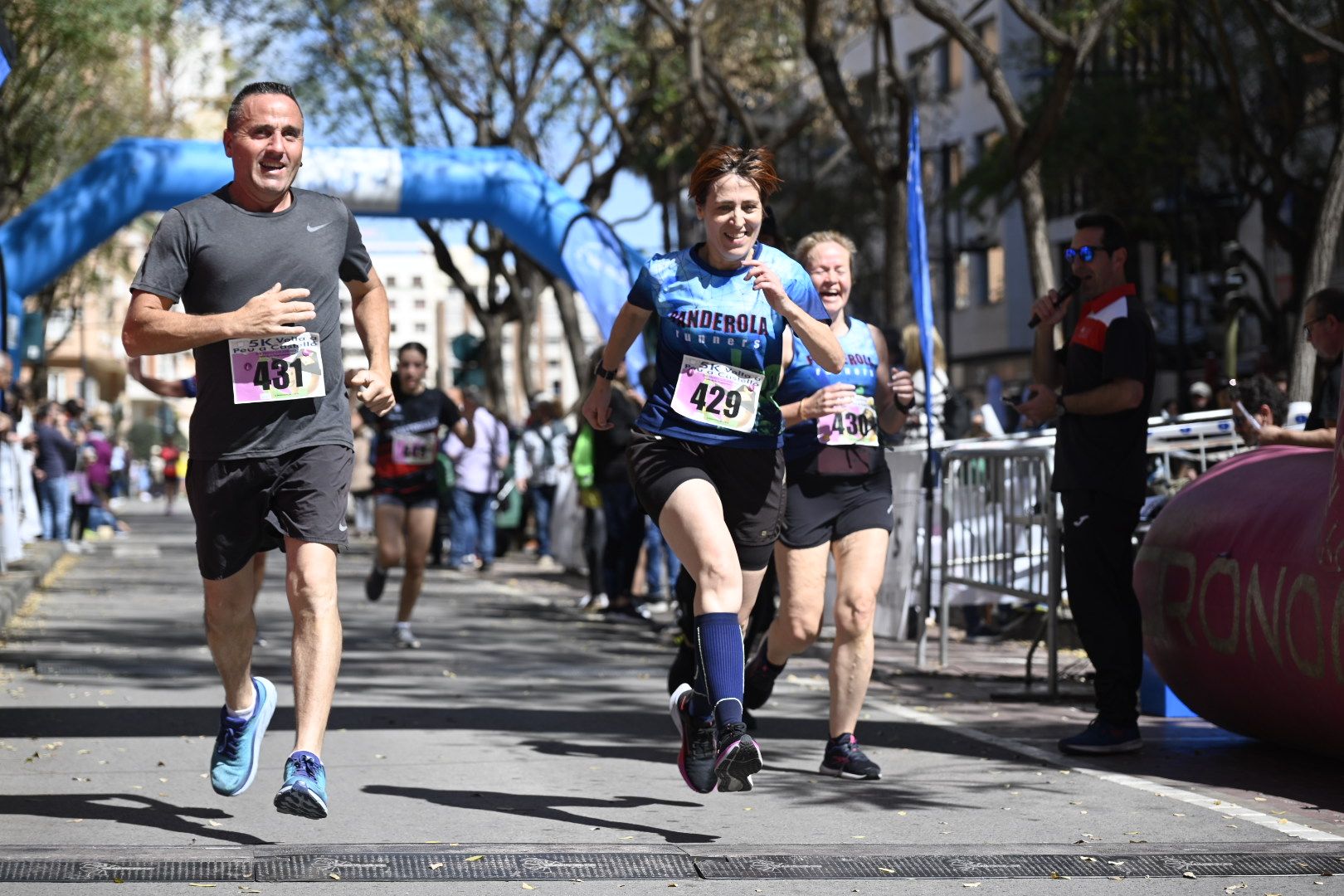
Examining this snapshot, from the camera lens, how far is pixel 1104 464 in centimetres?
770

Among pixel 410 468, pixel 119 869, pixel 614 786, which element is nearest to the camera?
pixel 119 869

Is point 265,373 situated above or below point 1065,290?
below

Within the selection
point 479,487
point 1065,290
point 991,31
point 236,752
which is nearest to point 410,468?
point 1065,290

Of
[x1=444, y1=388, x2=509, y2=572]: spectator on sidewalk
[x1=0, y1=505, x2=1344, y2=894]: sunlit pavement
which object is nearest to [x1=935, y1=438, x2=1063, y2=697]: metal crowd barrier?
[x1=0, y1=505, x2=1344, y2=894]: sunlit pavement

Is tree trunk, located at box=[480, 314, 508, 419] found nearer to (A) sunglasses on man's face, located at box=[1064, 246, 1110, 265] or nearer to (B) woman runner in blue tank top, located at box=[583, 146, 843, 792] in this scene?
(A) sunglasses on man's face, located at box=[1064, 246, 1110, 265]

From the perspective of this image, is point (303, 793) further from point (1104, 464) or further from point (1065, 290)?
point (1065, 290)

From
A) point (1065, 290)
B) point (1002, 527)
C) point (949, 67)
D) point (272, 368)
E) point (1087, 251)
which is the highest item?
point (949, 67)

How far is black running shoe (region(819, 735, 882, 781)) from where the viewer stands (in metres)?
6.89

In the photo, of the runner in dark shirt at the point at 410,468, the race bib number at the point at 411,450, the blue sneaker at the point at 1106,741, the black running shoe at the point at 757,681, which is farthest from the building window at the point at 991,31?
the black running shoe at the point at 757,681

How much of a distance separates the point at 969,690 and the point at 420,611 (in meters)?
6.67

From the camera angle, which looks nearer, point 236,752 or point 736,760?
point 736,760

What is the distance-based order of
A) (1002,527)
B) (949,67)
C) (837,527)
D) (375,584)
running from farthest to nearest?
(949,67), (375,584), (1002,527), (837,527)

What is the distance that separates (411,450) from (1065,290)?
512 centimetres

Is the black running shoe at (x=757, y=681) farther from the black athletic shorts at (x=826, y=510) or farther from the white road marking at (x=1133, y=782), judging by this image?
the white road marking at (x=1133, y=782)
